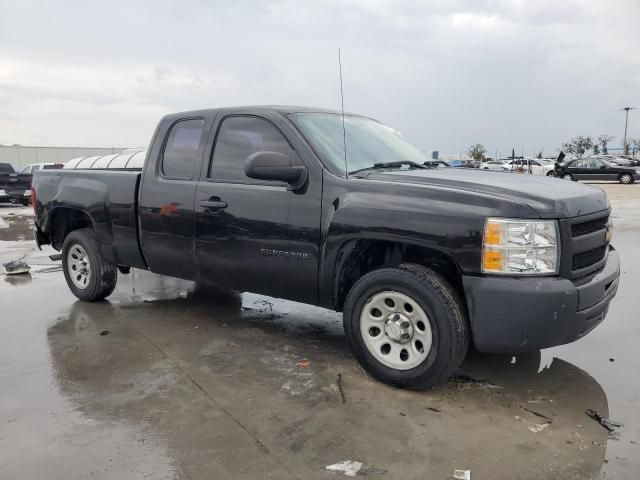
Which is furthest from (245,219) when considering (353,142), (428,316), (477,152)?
→ (477,152)

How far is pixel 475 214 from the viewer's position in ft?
10.3

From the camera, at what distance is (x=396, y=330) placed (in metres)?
3.47

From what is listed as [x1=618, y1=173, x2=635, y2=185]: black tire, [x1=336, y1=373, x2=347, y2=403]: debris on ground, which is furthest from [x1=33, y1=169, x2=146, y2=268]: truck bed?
[x1=618, y1=173, x2=635, y2=185]: black tire

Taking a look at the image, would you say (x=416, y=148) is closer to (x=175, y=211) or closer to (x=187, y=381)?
(x=175, y=211)

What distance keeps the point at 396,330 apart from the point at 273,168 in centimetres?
135

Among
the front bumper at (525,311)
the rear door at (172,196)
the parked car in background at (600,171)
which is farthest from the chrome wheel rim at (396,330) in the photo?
the parked car in background at (600,171)

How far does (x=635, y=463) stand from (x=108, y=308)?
15.5 feet

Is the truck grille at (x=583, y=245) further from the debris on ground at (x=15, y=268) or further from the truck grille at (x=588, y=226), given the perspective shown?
the debris on ground at (x=15, y=268)

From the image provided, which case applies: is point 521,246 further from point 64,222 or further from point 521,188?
point 64,222

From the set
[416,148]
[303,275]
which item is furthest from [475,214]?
[416,148]

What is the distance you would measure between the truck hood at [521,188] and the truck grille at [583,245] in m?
0.06

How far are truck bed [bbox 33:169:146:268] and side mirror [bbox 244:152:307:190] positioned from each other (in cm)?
169

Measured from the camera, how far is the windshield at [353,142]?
157 inches

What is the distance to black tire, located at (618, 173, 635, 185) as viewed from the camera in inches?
1086
